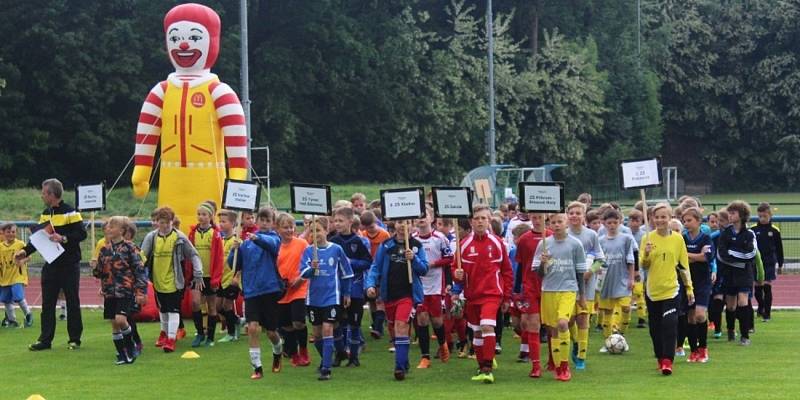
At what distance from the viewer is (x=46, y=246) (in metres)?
15.8

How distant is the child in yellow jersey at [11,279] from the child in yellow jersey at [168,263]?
3907 mm

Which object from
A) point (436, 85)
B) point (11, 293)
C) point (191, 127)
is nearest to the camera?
point (11, 293)

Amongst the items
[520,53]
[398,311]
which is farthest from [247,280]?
Result: [520,53]

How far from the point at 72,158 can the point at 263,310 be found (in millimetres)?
36504

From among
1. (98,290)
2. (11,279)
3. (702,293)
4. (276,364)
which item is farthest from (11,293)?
(702,293)

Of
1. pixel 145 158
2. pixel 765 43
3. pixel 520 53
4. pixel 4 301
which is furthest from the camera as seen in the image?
pixel 765 43

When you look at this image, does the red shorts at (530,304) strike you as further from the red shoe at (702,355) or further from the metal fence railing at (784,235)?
the metal fence railing at (784,235)

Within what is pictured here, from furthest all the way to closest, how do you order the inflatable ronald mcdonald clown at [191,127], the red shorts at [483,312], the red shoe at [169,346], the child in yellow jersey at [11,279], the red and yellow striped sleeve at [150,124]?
1. the red and yellow striped sleeve at [150,124]
2. the inflatable ronald mcdonald clown at [191,127]
3. the child in yellow jersey at [11,279]
4. the red shoe at [169,346]
5. the red shorts at [483,312]

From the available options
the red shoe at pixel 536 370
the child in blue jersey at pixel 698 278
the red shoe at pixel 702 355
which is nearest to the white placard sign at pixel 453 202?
the red shoe at pixel 536 370

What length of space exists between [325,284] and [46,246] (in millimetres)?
4071

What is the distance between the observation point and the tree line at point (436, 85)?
46.9m

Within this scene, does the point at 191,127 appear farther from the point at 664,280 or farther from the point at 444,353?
the point at 664,280

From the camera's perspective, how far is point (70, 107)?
46938mm

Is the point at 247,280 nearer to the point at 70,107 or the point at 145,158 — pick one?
the point at 145,158
